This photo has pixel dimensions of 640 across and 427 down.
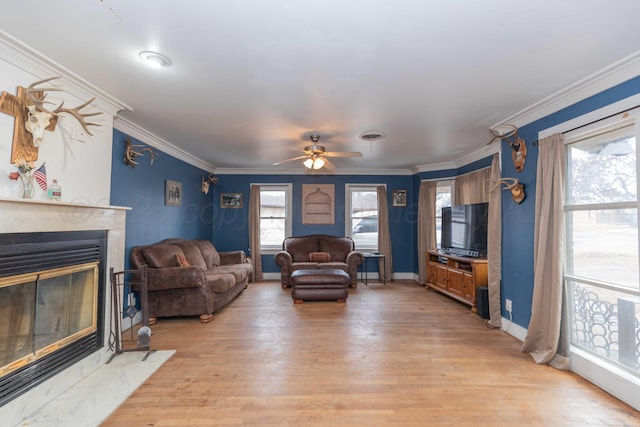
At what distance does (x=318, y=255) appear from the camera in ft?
19.5

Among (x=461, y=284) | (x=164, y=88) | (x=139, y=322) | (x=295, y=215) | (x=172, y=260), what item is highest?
(x=164, y=88)

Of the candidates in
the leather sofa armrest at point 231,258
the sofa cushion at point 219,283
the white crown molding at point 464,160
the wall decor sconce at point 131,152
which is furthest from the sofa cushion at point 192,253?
the white crown molding at point 464,160

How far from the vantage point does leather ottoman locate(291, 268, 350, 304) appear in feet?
15.1

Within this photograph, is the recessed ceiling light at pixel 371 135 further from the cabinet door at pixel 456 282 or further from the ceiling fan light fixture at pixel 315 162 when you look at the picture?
the cabinet door at pixel 456 282

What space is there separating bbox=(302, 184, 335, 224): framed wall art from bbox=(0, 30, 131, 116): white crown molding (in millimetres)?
4223

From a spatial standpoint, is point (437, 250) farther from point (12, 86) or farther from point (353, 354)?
point (12, 86)

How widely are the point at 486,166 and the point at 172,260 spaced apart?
508 cm

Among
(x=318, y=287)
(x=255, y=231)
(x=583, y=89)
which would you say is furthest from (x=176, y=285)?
(x=583, y=89)

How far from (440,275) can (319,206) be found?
2.92 metres

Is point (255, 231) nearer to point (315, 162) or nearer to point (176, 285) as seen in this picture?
point (176, 285)

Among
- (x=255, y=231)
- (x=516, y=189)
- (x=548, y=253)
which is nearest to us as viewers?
(x=548, y=253)

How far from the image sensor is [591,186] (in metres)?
2.50

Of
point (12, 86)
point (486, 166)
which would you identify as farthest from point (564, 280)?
point (12, 86)

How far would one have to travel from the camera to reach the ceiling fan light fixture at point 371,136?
149 inches
